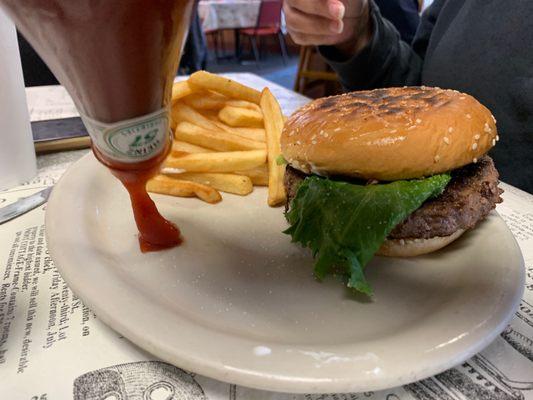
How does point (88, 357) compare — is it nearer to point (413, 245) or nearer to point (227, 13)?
point (413, 245)

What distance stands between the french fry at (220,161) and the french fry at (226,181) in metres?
0.03

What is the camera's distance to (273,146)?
1.36 metres

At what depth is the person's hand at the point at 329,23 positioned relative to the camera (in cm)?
132

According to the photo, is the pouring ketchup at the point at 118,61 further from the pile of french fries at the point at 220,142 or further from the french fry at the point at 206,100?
the french fry at the point at 206,100

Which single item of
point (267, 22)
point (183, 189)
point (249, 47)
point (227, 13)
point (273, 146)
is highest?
point (273, 146)

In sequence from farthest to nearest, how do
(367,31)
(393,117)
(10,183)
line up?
(367,31) < (10,183) < (393,117)

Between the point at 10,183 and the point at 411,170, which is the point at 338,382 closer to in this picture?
the point at 411,170

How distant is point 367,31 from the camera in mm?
2021

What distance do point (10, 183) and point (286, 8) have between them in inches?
45.5

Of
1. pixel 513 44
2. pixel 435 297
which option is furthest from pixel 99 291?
pixel 513 44

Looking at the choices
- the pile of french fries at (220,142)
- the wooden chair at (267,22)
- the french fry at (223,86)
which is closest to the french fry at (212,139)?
the pile of french fries at (220,142)

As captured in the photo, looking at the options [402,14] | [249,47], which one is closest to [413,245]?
[402,14]

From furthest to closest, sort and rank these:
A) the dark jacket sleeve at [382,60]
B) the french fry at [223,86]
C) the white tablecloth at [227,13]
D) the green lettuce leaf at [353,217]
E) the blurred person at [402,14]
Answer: the white tablecloth at [227,13] < the blurred person at [402,14] < the dark jacket sleeve at [382,60] < the french fry at [223,86] < the green lettuce leaf at [353,217]

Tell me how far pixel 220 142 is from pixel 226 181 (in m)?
0.13
